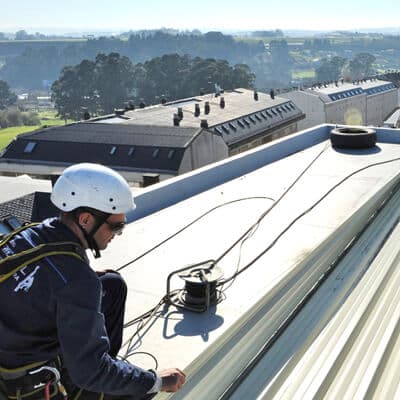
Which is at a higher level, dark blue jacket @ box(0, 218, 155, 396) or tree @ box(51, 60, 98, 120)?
dark blue jacket @ box(0, 218, 155, 396)

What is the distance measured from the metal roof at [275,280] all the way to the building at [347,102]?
44.4 metres

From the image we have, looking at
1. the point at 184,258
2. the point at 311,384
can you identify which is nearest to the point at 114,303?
the point at 311,384

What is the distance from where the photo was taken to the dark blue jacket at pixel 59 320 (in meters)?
2.69

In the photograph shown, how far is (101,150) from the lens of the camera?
31.3m

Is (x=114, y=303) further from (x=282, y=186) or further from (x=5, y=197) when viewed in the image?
(x=5, y=197)

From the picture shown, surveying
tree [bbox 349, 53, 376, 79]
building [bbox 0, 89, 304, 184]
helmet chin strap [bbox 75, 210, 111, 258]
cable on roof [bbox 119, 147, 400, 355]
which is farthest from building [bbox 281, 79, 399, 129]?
tree [bbox 349, 53, 376, 79]

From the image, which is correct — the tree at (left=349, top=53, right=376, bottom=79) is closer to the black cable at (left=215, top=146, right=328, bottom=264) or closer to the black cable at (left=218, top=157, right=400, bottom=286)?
the black cable at (left=218, top=157, right=400, bottom=286)

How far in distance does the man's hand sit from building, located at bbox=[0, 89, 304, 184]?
24621 millimetres

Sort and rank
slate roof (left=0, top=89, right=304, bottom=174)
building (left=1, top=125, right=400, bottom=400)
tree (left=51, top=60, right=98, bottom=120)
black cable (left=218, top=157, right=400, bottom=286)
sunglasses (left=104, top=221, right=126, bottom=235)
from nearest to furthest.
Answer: sunglasses (left=104, top=221, right=126, bottom=235)
building (left=1, top=125, right=400, bottom=400)
black cable (left=218, top=157, right=400, bottom=286)
slate roof (left=0, top=89, right=304, bottom=174)
tree (left=51, top=60, right=98, bottom=120)

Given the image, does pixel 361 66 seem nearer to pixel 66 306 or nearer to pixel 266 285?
pixel 266 285

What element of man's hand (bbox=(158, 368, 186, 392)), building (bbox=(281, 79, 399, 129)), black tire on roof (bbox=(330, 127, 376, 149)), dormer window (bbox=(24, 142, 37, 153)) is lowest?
building (bbox=(281, 79, 399, 129))

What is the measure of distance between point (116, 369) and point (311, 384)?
206 cm

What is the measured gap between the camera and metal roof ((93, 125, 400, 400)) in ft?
14.4

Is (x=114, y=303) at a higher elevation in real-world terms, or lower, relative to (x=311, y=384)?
higher
